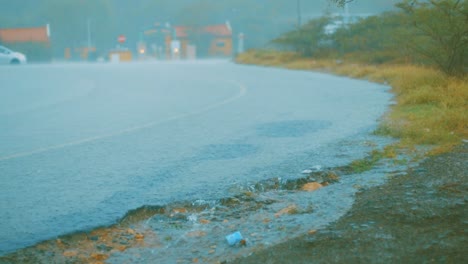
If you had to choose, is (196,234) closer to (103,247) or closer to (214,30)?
(103,247)

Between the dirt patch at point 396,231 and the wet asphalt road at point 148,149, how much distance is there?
1324 millimetres

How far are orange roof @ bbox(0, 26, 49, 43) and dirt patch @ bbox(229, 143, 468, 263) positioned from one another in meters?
56.9

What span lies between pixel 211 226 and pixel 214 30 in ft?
288

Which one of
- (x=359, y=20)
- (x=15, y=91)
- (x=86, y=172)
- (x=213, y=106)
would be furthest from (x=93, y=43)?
(x=86, y=172)

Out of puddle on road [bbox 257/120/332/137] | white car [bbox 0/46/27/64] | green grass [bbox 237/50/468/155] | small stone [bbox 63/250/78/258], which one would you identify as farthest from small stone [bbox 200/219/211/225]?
white car [bbox 0/46/27/64]

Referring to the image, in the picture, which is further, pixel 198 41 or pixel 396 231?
pixel 198 41

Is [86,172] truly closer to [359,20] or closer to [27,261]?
[27,261]

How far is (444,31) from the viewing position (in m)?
12.3

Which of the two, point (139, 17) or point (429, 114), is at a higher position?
point (139, 17)

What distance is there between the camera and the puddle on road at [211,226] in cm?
370

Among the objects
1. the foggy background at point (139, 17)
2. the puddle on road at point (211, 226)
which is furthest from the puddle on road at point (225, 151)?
the foggy background at point (139, 17)

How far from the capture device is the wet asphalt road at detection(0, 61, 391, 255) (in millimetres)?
4777

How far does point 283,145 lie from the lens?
7.29 metres

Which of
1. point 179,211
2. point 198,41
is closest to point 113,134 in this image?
point 179,211
